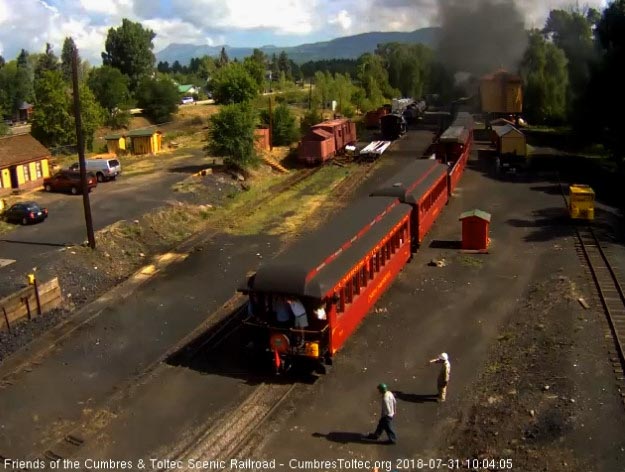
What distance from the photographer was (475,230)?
27219 mm

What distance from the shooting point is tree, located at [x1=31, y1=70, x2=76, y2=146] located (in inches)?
2051

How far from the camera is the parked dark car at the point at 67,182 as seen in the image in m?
39.8

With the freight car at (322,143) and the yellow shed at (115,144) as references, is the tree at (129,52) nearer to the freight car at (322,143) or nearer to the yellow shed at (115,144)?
the yellow shed at (115,144)

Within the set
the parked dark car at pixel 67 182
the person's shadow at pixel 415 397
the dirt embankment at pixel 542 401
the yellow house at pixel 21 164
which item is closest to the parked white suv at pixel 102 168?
the yellow house at pixel 21 164

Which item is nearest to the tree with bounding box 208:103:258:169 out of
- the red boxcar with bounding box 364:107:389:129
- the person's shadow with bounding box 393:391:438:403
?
the person's shadow with bounding box 393:391:438:403

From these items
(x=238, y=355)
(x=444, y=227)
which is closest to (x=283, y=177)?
(x=444, y=227)

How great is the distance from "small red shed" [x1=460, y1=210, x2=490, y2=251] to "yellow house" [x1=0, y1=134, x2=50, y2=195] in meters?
29.4

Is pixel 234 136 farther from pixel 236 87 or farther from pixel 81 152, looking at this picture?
pixel 236 87

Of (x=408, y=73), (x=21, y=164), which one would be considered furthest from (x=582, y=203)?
(x=408, y=73)

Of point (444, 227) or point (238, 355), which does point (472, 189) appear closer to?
point (444, 227)

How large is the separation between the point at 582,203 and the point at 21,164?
34570 mm

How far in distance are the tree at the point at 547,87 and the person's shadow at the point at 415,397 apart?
62.1 m

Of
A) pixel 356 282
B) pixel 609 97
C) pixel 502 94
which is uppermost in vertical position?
pixel 502 94

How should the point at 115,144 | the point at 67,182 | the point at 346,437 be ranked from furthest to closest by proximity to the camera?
1. the point at 115,144
2. the point at 67,182
3. the point at 346,437
